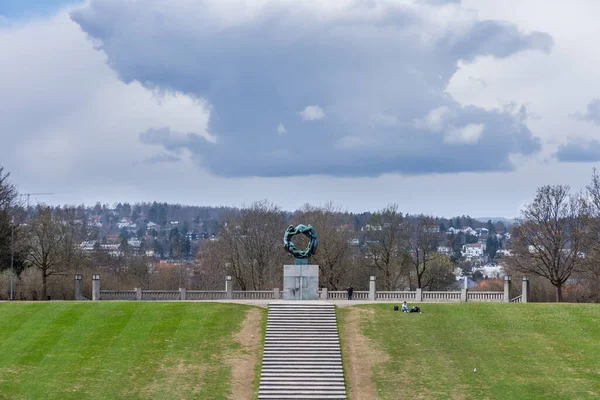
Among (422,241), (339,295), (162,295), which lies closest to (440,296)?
(339,295)

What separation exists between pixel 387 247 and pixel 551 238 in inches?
938

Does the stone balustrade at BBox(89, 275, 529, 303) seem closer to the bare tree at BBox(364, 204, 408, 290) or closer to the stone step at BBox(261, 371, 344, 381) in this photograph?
the stone step at BBox(261, 371, 344, 381)

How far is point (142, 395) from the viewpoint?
51.9 metres

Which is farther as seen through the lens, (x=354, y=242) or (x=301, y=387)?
(x=354, y=242)

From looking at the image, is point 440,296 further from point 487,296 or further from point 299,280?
point 299,280

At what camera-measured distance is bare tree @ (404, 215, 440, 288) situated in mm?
114556

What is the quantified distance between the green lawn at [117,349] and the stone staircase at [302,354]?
8.83ft

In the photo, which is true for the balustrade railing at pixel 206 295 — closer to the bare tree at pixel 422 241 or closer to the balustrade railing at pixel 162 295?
the balustrade railing at pixel 162 295

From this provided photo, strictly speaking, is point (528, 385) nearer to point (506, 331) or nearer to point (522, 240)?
point (506, 331)

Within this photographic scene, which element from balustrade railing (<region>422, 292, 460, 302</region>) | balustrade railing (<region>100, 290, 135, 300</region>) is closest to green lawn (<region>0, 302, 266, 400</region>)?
balustrade railing (<region>100, 290, 135, 300</region>)

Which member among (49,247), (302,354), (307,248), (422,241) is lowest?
(302,354)

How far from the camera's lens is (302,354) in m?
58.8

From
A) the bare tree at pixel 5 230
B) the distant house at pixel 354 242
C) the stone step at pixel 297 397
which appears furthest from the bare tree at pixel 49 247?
the stone step at pixel 297 397

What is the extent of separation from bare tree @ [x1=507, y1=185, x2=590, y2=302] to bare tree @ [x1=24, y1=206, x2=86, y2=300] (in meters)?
53.4
